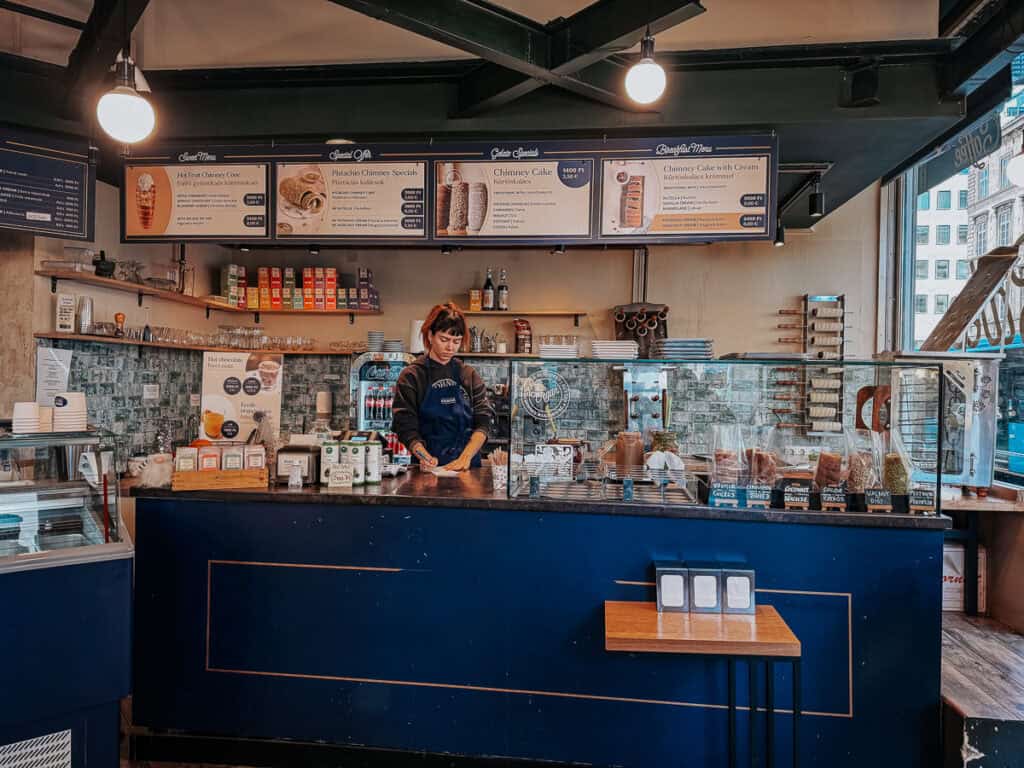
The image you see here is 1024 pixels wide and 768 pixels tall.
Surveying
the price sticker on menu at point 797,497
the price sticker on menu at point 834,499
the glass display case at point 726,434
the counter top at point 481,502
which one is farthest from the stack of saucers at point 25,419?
the price sticker on menu at point 834,499

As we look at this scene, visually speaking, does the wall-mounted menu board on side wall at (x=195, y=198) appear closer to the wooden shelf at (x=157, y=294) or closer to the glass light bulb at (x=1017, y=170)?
the wooden shelf at (x=157, y=294)

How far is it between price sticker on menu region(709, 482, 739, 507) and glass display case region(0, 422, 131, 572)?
210 cm

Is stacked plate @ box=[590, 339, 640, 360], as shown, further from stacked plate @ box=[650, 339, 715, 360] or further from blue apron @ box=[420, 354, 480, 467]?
blue apron @ box=[420, 354, 480, 467]

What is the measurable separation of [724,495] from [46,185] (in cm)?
393

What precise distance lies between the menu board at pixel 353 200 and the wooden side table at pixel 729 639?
2336 mm

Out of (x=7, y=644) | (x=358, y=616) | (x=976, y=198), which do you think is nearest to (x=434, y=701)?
(x=358, y=616)

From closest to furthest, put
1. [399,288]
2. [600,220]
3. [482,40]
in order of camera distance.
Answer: [482,40] < [600,220] < [399,288]

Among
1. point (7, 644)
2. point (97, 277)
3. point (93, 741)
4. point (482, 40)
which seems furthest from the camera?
point (97, 277)

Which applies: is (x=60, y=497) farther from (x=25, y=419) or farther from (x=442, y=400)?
(x=442, y=400)

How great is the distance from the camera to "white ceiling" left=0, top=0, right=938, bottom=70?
129 inches

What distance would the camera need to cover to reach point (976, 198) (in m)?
4.65

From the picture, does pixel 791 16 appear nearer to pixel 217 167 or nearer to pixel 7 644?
pixel 217 167

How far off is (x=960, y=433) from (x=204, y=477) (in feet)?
11.7

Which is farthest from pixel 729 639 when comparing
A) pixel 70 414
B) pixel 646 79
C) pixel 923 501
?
pixel 70 414
